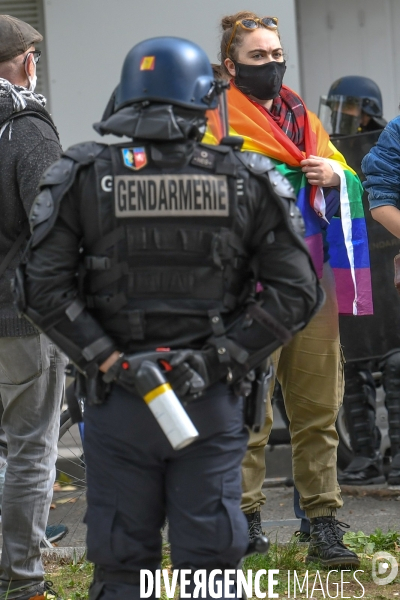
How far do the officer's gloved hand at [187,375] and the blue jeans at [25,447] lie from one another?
113cm

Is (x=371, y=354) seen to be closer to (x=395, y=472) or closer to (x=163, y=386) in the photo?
(x=395, y=472)

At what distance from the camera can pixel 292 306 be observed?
2840 millimetres

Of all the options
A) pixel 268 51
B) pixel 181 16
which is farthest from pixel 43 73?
pixel 268 51

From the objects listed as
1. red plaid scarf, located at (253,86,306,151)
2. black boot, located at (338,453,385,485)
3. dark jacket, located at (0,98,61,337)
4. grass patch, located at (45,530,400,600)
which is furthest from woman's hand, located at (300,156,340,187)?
black boot, located at (338,453,385,485)

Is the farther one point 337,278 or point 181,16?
point 181,16

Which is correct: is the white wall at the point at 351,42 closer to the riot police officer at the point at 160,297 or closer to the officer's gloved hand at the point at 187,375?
the riot police officer at the point at 160,297

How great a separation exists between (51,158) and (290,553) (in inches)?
72.2

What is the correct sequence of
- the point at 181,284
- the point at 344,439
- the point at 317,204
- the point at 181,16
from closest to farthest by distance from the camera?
the point at 181,284 < the point at 317,204 < the point at 344,439 < the point at 181,16

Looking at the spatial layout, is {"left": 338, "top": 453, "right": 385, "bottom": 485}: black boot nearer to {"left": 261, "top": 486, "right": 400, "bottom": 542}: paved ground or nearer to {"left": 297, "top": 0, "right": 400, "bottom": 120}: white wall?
{"left": 261, "top": 486, "right": 400, "bottom": 542}: paved ground

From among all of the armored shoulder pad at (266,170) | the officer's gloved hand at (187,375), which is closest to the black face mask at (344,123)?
the armored shoulder pad at (266,170)

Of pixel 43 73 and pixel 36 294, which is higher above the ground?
pixel 43 73

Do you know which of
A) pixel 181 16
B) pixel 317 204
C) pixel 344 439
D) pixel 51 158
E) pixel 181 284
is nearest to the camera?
pixel 181 284

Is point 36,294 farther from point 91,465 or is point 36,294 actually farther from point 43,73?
point 43,73

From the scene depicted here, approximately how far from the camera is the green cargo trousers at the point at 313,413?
13.7 feet
